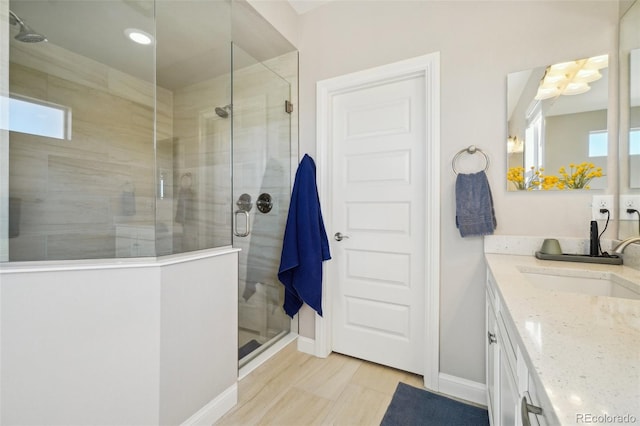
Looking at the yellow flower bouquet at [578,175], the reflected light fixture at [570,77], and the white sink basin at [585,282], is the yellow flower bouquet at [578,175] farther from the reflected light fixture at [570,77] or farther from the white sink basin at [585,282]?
the white sink basin at [585,282]

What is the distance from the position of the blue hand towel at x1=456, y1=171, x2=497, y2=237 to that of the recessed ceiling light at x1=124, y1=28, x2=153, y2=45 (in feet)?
7.05

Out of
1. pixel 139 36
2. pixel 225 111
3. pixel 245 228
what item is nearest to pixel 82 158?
pixel 139 36

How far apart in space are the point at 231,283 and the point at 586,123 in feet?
7.03

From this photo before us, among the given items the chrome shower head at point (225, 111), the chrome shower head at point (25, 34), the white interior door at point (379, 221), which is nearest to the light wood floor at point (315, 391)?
the white interior door at point (379, 221)

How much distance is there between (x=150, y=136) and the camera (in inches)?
88.7

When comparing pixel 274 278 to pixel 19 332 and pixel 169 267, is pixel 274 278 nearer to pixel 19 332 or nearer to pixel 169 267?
pixel 169 267

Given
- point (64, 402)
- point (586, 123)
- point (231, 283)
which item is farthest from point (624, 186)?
point (64, 402)

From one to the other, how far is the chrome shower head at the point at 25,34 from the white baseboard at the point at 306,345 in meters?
2.69

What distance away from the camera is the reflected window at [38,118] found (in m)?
1.58

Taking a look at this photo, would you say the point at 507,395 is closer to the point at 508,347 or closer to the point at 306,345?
the point at 508,347

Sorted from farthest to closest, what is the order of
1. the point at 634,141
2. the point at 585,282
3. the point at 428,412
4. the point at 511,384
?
the point at 428,412
the point at 634,141
the point at 585,282
the point at 511,384

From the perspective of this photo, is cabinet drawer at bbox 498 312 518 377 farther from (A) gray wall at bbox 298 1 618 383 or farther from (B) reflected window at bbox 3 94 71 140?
(B) reflected window at bbox 3 94 71 140

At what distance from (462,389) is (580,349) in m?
1.49

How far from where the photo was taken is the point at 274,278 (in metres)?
2.38
